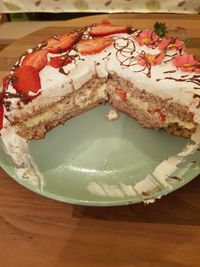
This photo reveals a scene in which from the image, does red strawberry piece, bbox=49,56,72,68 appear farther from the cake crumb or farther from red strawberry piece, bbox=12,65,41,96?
the cake crumb

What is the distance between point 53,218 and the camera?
1.27 m

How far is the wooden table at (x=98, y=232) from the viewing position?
1.15 m

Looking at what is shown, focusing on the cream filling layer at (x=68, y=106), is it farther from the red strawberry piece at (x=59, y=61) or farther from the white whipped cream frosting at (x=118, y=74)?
the red strawberry piece at (x=59, y=61)

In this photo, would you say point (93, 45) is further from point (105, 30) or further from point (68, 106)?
point (68, 106)

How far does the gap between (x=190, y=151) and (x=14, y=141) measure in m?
0.69

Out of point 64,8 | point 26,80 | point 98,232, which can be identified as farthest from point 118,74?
point 64,8

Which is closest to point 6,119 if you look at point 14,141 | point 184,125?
point 14,141

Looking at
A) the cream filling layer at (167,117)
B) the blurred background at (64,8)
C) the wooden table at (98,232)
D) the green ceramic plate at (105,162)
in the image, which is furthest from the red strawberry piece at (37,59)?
the blurred background at (64,8)

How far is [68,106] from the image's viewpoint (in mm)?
1704

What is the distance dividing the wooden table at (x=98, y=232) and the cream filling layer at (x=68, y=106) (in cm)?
37

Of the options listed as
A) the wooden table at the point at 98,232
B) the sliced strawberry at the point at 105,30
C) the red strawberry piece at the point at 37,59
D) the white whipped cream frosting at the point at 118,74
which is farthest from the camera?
the sliced strawberry at the point at 105,30

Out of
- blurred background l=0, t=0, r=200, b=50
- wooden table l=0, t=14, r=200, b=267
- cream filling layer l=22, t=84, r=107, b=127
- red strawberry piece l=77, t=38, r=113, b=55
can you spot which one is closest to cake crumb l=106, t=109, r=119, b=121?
Result: cream filling layer l=22, t=84, r=107, b=127

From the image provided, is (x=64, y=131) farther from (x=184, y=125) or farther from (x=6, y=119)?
(x=184, y=125)

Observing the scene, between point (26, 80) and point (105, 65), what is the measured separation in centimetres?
36
